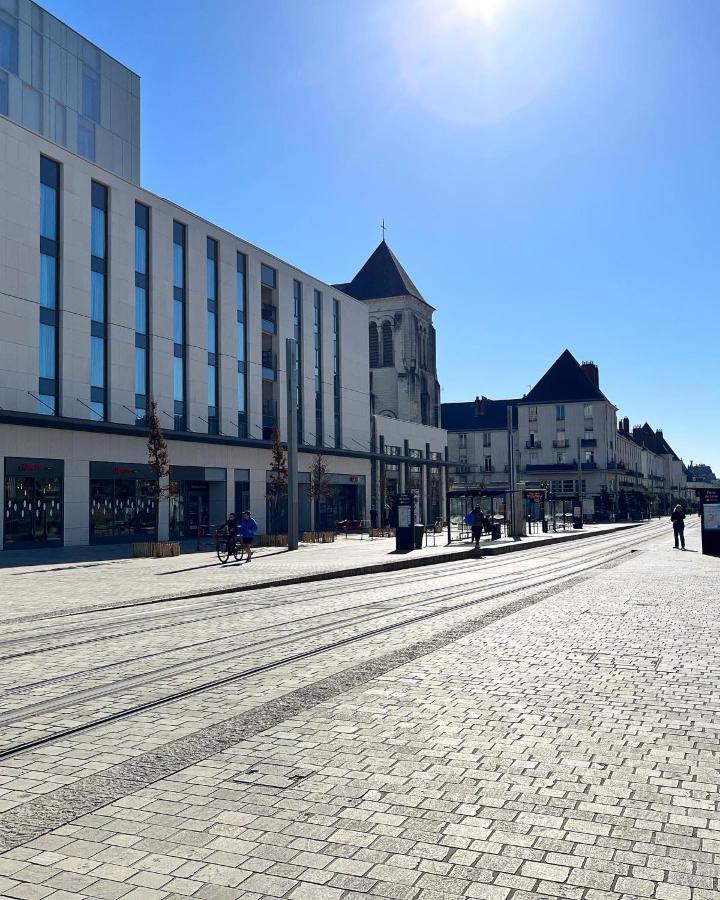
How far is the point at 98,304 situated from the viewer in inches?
1289

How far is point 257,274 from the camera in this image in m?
43.5

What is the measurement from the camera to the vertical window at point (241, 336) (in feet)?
136

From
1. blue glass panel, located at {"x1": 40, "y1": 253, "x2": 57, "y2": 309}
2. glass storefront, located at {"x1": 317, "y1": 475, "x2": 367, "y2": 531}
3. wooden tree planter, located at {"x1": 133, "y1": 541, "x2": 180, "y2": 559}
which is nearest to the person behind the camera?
wooden tree planter, located at {"x1": 133, "y1": 541, "x2": 180, "y2": 559}

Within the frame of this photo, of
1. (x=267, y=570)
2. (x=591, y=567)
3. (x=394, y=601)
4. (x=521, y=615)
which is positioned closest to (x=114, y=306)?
(x=267, y=570)

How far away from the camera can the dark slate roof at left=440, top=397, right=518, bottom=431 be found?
108812 mm

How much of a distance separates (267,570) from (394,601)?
7727mm

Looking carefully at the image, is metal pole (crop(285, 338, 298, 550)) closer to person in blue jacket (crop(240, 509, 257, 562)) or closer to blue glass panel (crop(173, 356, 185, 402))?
person in blue jacket (crop(240, 509, 257, 562))

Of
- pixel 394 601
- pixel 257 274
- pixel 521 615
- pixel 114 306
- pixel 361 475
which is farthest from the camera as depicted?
pixel 361 475

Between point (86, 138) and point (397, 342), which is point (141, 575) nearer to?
point (86, 138)

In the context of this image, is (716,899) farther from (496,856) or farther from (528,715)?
(528,715)

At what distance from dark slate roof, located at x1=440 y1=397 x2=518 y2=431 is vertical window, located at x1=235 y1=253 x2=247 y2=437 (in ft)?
225

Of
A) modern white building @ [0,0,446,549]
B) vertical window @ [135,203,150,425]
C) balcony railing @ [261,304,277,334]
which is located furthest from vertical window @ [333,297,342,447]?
vertical window @ [135,203,150,425]

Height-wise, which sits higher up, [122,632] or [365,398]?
[365,398]

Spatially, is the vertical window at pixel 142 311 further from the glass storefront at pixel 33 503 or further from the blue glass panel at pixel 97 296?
the glass storefront at pixel 33 503
